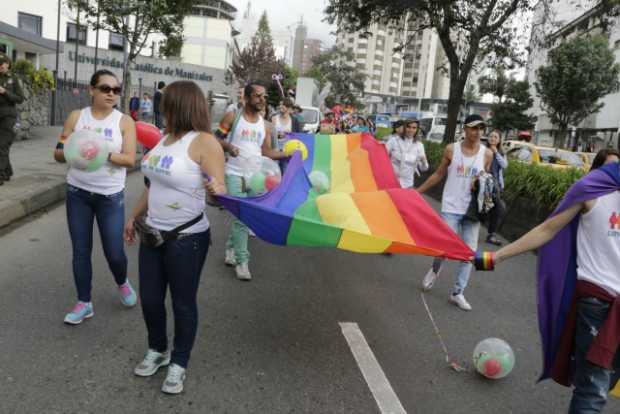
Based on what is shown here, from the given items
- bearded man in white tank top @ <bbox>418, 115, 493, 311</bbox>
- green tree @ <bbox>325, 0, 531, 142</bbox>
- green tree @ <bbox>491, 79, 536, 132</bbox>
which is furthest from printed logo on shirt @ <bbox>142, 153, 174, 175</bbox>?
green tree @ <bbox>491, 79, 536, 132</bbox>

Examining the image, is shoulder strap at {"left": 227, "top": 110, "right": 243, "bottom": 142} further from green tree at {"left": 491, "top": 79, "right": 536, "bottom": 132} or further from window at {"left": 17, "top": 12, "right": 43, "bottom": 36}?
green tree at {"left": 491, "top": 79, "right": 536, "bottom": 132}

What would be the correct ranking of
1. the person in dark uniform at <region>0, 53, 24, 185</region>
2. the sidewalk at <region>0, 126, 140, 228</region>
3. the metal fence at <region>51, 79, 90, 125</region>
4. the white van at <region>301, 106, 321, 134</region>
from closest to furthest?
1. the sidewalk at <region>0, 126, 140, 228</region>
2. the person in dark uniform at <region>0, 53, 24, 185</region>
3. the metal fence at <region>51, 79, 90, 125</region>
4. the white van at <region>301, 106, 321, 134</region>

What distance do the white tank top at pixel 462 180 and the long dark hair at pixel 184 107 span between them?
3.14m

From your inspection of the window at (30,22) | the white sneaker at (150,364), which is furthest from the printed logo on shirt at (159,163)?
the window at (30,22)

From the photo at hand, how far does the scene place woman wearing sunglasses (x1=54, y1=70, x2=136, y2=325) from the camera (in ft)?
13.5

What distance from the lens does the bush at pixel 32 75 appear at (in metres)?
15.5

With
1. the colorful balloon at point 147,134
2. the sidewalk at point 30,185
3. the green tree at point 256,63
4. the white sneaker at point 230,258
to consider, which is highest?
the green tree at point 256,63

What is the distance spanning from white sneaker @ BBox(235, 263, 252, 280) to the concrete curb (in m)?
3.34

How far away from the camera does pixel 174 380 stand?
3383 mm

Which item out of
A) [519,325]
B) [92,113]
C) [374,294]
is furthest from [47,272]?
[519,325]

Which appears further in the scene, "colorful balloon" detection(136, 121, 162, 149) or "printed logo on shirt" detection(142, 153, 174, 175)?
"colorful balloon" detection(136, 121, 162, 149)

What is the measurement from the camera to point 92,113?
4.18m

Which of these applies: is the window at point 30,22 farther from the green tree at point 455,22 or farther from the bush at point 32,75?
the green tree at point 455,22

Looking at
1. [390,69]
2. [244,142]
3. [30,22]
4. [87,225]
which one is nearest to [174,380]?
[87,225]
